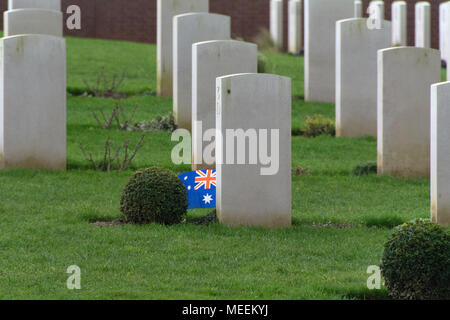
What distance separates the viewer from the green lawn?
7191 millimetres

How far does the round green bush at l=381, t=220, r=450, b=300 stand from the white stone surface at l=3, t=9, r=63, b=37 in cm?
976

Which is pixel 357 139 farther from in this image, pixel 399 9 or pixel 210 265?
pixel 399 9

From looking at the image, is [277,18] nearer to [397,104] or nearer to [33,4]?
[33,4]

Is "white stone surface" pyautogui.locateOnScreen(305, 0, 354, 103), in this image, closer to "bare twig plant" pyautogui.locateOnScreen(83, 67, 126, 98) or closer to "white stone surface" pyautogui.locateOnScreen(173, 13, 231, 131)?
"white stone surface" pyautogui.locateOnScreen(173, 13, 231, 131)

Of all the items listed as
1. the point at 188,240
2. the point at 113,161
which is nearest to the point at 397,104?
the point at 113,161

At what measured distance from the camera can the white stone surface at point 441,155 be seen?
943 centimetres

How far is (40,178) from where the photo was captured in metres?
11.5

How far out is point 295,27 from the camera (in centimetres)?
2705

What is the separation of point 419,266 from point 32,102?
6.44m

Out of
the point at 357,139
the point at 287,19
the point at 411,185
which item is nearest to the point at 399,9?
the point at 287,19

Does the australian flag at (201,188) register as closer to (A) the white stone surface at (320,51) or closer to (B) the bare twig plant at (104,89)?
(B) the bare twig plant at (104,89)

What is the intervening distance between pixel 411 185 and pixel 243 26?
16.8 meters

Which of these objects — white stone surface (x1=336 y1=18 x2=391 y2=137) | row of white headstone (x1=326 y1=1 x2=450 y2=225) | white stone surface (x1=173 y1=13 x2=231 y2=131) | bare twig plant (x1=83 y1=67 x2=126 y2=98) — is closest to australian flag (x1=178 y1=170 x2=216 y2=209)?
row of white headstone (x1=326 y1=1 x2=450 y2=225)
